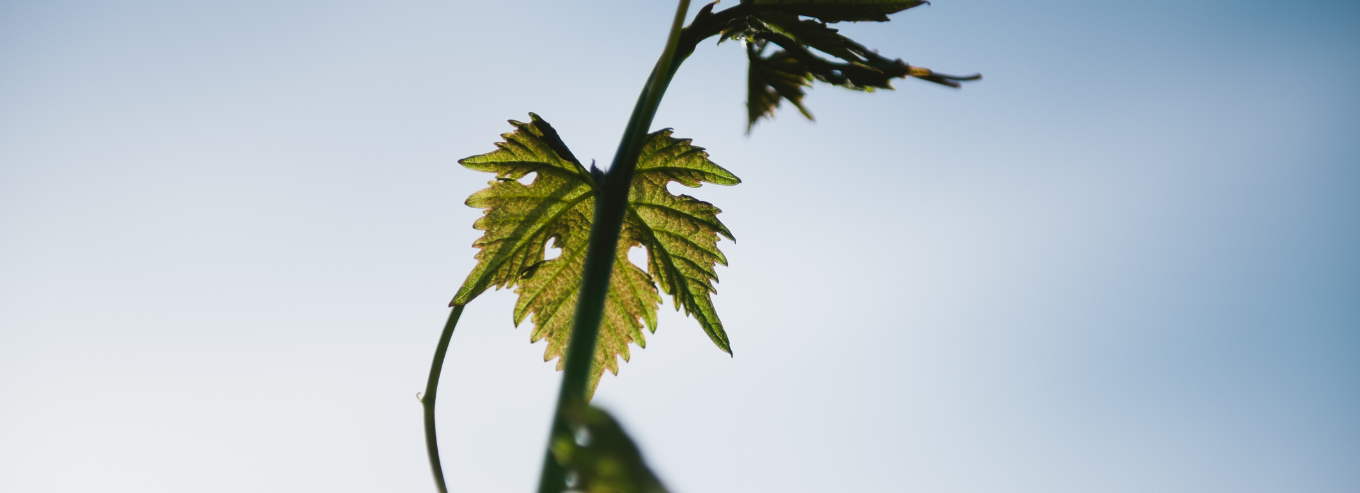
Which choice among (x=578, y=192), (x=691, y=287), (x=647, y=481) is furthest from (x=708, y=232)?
(x=647, y=481)

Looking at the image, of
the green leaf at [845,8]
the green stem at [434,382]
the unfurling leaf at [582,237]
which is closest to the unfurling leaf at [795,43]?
the green leaf at [845,8]

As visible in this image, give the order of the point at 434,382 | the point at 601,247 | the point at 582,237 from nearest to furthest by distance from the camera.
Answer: the point at 601,247, the point at 434,382, the point at 582,237

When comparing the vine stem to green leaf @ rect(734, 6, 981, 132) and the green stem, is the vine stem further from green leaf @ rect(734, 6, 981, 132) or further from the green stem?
the green stem

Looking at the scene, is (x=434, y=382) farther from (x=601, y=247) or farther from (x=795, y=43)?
(x=795, y=43)

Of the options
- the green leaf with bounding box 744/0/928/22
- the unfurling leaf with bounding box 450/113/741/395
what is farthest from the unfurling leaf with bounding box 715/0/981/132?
the unfurling leaf with bounding box 450/113/741/395

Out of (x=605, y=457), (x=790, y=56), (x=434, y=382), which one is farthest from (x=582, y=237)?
(x=605, y=457)

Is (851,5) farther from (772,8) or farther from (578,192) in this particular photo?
(578,192)

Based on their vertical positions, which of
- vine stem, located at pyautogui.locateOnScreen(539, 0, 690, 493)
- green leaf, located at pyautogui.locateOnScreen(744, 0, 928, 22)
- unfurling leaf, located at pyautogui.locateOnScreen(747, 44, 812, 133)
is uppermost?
green leaf, located at pyautogui.locateOnScreen(744, 0, 928, 22)
